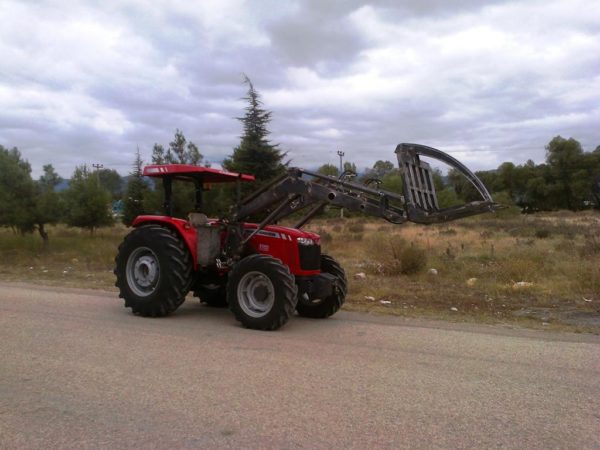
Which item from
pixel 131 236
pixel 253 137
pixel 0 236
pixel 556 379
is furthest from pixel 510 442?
Answer: pixel 0 236

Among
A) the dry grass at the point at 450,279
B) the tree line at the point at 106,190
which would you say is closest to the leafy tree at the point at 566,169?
the tree line at the point at 106,190

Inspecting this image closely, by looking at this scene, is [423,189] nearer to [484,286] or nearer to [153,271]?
[153,271]

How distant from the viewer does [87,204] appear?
28703 millimetres

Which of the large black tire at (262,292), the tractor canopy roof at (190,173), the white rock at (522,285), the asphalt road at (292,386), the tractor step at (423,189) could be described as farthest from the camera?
the white rock at (522,285)

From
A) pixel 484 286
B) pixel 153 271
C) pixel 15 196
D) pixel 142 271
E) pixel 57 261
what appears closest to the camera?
pixel 153 271

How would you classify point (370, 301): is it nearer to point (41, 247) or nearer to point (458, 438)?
point (458, 438)

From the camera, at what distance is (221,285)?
9289 millimetres

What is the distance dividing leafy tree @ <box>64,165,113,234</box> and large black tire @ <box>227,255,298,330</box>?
2254 cm

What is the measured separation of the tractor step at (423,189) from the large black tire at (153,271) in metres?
3.51

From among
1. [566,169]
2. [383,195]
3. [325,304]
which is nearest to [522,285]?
[325,304]

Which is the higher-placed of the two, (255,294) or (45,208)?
(45,208)

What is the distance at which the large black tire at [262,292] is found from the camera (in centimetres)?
762

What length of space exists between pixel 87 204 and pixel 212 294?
2131 cm

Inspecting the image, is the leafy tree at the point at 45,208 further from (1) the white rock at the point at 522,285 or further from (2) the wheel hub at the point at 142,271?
(1) the white rock at the point at 522,285
